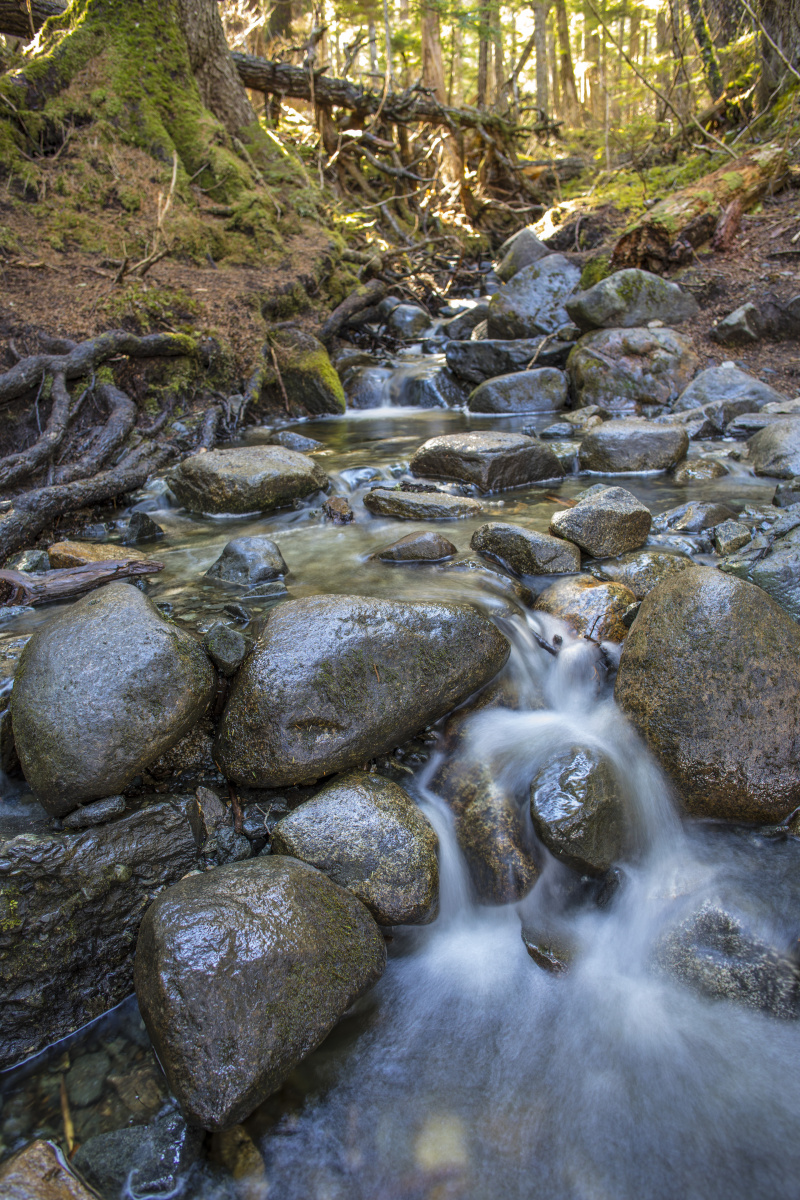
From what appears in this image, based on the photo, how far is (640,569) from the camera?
4418mm

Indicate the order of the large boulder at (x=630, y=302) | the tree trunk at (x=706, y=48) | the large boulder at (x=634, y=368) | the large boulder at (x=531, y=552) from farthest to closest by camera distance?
the tree trunk at (x=706, y=48) → the large boulder at (x=630, y=302) → the large boulder at (x=634, y=368) → the large boulder at (x=531, y=552)

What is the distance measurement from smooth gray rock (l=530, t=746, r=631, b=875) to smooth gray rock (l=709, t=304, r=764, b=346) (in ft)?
26.9

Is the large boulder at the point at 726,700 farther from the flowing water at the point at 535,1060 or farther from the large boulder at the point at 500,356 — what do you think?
the large boulder at the point at 500,356

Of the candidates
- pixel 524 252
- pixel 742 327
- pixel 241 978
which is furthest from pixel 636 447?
pixel 524 252

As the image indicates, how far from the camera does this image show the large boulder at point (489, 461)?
20.5 ft

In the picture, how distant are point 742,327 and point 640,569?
6.41m

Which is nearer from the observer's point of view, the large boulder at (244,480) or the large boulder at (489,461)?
the large boulder at (244,480)

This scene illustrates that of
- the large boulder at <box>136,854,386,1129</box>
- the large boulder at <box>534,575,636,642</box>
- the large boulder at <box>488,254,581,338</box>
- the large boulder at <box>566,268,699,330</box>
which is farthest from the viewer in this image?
the large boulder at <box>488,254,581,338</box>

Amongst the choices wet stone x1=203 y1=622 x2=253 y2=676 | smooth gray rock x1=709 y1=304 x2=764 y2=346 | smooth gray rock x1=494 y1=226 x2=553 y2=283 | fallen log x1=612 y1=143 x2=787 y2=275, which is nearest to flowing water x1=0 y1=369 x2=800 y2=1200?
wet stone x1=203 y1=622 x2=253 y2=676

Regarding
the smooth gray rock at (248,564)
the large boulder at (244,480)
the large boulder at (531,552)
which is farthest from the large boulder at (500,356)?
the smooth gray rock at (248,564)

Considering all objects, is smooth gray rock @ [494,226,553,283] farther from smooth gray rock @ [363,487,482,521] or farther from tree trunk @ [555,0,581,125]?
tree trunk @ [555,0,581,125]

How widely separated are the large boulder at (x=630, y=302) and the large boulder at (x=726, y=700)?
24.7 ft

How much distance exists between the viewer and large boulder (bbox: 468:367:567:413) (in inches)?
360

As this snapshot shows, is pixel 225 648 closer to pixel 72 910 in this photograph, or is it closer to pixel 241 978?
pixel 72 910
